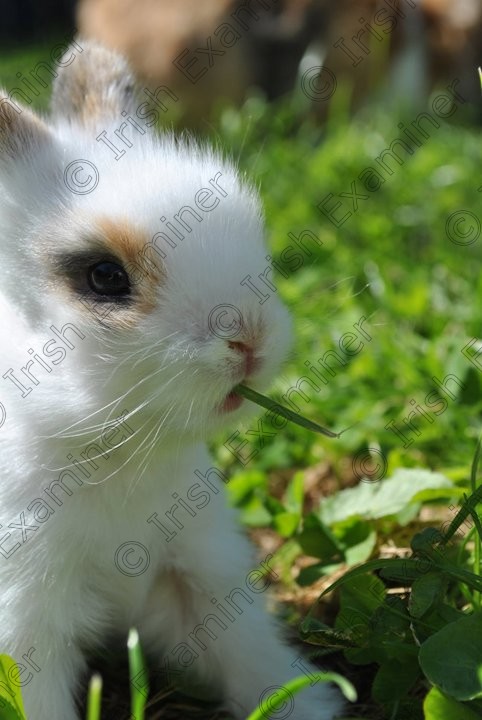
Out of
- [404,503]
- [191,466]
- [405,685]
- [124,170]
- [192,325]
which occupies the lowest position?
[405,685]

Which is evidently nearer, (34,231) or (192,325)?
(192,325)

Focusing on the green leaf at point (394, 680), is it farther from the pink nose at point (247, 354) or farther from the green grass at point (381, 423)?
the pink nose at point (247, 354)

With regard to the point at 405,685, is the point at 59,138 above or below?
above

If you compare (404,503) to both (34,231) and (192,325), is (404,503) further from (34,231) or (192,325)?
(34,231)

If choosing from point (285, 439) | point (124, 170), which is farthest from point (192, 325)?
point (285, 439)

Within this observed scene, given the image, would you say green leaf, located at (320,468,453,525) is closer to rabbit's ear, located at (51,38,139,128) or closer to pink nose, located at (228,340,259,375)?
pink nose, located at (228,340,259,375)

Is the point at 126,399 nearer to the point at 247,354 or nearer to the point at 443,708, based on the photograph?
the point at 247,354

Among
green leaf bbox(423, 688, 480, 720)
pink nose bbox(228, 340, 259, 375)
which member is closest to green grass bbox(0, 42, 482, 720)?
green leaf bbox(423, 688, 480, 720)

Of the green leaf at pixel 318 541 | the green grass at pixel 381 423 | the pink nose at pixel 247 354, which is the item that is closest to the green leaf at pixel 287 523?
the green grass at pixel 381 423
